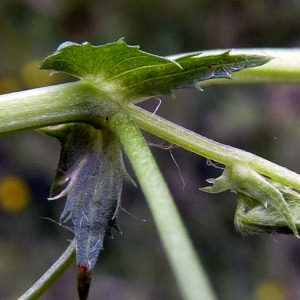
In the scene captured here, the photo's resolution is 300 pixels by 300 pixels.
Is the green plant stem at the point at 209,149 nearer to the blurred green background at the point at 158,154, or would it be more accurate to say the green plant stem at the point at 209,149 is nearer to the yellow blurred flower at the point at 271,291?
the blurred green background at the point at 158,154

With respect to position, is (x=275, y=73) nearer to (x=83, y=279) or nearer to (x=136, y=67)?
(x=136, y=67)

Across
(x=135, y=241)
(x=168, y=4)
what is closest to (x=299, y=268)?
(x=135, y=241)

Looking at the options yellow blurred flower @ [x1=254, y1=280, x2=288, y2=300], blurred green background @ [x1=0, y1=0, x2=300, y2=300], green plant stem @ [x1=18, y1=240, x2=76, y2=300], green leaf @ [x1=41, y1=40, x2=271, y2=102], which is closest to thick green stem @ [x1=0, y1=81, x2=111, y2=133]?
green leaf @ [x1=41, y1=40, x2=271, y2=102]

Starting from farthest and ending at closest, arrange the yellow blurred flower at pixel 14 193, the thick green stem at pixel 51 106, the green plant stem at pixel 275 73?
the yellow blurred flower at pixel 14 193
the green plant stem at pixel 275 73
the thick green stem at pixel 51 106

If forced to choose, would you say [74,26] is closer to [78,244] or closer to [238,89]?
[238,89]

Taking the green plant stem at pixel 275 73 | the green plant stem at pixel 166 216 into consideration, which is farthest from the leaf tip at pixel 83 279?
the green plant stem at pixel 275 73

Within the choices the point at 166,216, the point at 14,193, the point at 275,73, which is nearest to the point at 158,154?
the point at 14,193
